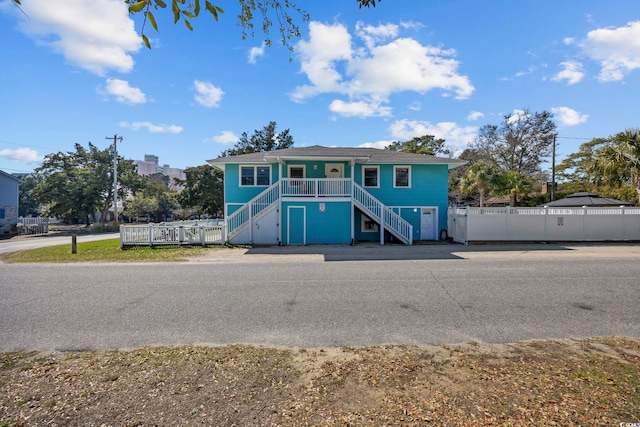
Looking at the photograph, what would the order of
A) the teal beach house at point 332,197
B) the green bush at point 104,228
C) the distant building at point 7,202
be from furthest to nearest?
the green bush at point 104,228 < the distant building at point 7,202 < the teal beach house at point 332,197

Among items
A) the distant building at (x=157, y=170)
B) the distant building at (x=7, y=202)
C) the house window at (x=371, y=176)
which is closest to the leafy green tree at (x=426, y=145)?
the house window at (x=371, y=176)

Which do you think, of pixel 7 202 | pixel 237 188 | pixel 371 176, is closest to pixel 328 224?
pixel 371 176

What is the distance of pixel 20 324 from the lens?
5160 mm

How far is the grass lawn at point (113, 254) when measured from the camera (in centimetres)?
1252

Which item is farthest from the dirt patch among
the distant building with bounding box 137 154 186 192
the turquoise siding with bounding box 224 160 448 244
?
the distant building with bounding box 137 154 186 192

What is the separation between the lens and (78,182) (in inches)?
1417

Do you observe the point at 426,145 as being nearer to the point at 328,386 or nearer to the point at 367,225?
the point at 367,225

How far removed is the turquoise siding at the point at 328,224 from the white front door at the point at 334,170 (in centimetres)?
311

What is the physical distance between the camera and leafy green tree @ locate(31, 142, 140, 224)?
35.8 m

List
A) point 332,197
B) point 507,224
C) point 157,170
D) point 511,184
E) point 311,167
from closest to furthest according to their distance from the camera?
1. point 332,197
2. point 507,224
3. point 311,167
4. point 511,184
5. point 157,170

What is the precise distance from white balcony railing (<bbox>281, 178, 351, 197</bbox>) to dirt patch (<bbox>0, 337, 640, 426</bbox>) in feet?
44.3

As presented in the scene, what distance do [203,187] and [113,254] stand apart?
24.7 m

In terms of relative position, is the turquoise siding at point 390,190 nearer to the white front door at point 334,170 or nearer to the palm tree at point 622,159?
the white front door at point 334,170

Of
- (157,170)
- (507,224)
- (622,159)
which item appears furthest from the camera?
(157,170)
